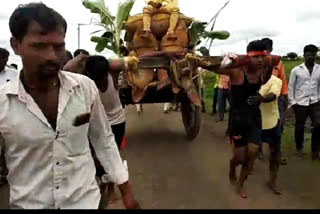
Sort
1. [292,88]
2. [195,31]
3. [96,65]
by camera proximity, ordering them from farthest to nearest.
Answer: [195,31] → [292,88] → [96,65]

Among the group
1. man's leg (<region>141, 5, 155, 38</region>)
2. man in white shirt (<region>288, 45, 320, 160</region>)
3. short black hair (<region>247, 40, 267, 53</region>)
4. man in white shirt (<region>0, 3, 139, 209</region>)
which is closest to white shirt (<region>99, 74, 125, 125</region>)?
short black hair (<region>247, 40, 267, 53</region>)

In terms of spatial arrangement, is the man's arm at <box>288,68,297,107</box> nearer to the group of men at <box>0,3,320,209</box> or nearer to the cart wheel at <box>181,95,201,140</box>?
the cart wheel at <box>181,95,201,140</box>

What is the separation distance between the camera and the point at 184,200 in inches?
229

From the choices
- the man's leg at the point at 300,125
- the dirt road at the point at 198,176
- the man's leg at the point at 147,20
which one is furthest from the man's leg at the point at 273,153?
the man's leg at the point at 147,20

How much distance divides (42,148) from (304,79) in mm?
6520

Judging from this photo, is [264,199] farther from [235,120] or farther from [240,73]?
[240,73]

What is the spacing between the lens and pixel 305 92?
8289 millimetres

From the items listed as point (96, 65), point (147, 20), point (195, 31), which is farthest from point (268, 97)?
point (147, 20)

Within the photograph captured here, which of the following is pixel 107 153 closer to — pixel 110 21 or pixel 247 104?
pixel 247 104

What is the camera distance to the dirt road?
5.76 metres

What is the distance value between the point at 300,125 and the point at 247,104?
2.51m

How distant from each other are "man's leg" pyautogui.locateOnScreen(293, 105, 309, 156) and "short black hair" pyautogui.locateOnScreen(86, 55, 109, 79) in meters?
4.20

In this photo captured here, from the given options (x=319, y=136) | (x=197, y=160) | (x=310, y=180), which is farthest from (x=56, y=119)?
(x=319, y=136)

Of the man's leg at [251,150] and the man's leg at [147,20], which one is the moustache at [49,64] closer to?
the man's leg at [251,150]
